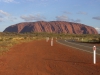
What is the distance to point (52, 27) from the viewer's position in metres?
186

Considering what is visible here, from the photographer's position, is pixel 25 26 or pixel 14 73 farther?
pixel 25 26

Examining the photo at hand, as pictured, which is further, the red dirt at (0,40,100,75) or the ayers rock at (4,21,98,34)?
the ayers rock at (4,21,98,34)

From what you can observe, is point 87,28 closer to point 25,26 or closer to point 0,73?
point 25,26

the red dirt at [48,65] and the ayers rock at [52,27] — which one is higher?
the ayers rock at [52,27]

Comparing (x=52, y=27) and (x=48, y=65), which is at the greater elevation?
(x=52, y=27)

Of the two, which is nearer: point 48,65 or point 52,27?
point 48,65

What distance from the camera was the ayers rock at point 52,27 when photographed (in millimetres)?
181225

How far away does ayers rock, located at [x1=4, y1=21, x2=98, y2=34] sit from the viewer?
18123cm

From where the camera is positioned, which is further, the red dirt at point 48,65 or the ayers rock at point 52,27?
the ayers rock at point 52,27

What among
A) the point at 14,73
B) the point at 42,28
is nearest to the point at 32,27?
the point at 42,28

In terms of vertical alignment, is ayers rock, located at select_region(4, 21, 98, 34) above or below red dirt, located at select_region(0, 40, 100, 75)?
above

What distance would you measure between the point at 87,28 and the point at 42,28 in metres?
39.9

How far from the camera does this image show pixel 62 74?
9.24 metres

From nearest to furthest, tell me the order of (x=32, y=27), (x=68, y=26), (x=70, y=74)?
1. (x=70, y=74)
2. (x=32, y=27)
3. (x=68, y=26)
